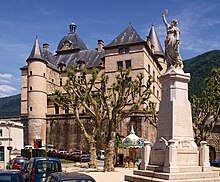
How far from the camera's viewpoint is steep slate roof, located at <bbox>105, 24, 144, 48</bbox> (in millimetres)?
47228

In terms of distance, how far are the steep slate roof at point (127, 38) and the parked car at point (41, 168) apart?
36.8m

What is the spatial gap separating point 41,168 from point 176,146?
514 centimetres

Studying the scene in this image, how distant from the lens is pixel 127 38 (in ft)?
158

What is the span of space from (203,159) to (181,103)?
2.42 m

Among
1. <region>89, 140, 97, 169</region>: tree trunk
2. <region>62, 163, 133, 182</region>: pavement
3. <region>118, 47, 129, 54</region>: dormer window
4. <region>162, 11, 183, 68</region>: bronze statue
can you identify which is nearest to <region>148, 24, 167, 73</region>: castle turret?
<region>118, 47, 129, 54</region>: dormer window

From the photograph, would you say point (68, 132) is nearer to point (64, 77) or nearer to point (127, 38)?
point (64, 77)

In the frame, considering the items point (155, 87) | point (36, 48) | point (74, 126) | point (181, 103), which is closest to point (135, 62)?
point (155, 87)

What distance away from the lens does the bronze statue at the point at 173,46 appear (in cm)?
1416

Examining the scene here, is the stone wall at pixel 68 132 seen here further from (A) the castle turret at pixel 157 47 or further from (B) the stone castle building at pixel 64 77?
(A) the castle turret at pixel 157 47

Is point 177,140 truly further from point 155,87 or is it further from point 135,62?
point 155,87

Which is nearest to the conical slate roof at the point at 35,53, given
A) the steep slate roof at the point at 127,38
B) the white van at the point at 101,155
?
the steep slate roof at the point at 127,38

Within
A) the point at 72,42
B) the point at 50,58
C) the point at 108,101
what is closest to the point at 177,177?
the point at 108,101

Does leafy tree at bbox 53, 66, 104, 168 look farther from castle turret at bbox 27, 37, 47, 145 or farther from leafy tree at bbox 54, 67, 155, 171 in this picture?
castle turret at bbox 27, 37, 47, 145

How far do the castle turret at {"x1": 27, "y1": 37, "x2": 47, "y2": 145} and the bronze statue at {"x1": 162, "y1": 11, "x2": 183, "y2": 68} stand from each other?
39183 millimetres
